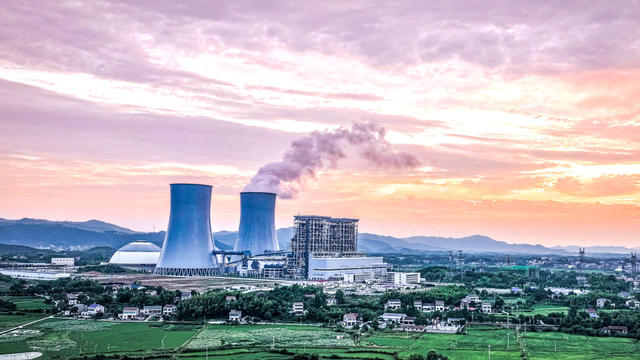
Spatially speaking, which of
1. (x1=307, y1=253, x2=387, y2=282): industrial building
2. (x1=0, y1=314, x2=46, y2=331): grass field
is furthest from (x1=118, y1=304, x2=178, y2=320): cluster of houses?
(x1=307, y1=253, x2=387, y2=282): industrial building

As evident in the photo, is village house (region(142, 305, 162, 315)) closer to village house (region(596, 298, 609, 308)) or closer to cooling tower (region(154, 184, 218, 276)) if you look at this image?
cooling tower (region(154, 184, 218, 276))

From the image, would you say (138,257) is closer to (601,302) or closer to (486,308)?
(486,308)

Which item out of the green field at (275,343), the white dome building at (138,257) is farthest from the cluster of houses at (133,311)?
the white dome building at (138,257)

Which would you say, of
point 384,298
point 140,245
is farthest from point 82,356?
point 140,245

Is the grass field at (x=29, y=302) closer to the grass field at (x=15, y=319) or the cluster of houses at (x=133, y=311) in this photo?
the cluster of houses at (x=133, y=311)

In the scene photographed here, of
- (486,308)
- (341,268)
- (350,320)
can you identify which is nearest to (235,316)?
(350,320)

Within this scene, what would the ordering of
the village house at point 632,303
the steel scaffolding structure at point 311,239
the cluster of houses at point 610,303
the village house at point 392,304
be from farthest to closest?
the steel scaffolding structure at point 311,239 → the village house at point 632,303 → the cluster of houses at point 610,303 → the village house at point 392,304
